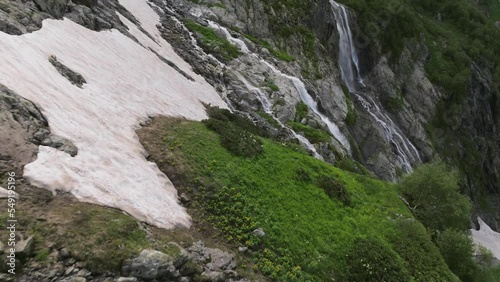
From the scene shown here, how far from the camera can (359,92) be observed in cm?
7444

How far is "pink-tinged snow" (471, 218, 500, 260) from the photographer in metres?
67.2

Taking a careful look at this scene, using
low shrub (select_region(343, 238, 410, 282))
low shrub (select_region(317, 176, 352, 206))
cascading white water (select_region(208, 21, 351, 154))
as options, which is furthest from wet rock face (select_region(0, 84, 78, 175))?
cascading white water (select_region(208, 21, 351, 154))

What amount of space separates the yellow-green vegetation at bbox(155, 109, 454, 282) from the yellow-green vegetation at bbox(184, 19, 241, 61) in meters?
23.6

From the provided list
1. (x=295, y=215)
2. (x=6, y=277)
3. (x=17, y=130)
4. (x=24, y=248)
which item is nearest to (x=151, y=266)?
(x=24, y=248)

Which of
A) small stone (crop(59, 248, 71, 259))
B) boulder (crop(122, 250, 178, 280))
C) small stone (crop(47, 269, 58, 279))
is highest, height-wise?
boulder (crop(122, 250, 178, 280))

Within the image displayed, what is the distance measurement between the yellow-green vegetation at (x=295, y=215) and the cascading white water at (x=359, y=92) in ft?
134

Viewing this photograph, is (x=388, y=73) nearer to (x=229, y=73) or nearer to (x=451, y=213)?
(x=229, y=73)

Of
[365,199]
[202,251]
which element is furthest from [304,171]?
[202,251]

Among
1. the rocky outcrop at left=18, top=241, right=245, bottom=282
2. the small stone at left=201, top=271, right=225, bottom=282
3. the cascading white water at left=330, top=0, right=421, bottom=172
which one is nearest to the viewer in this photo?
the rocky outcrop at left=18, top=241, right=245, bottom=282

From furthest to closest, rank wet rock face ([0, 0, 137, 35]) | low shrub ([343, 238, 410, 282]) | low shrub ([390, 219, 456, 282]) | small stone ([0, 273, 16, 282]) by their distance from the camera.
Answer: wet rock face ([0, 0, 137, 35]) → low shrub ([390, 219, 456, 282]) → low shrub ([343, 238, 410, 282]) → small stone ([0, 273, 16, 282])

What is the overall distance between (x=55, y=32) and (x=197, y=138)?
1404 cm

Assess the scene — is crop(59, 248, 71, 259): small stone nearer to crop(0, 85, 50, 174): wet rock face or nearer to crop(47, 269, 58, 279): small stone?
crop(47, 269, 58, 279): small stone

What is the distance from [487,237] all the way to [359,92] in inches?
1582

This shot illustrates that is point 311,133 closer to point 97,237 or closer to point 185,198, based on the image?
point 185,198
